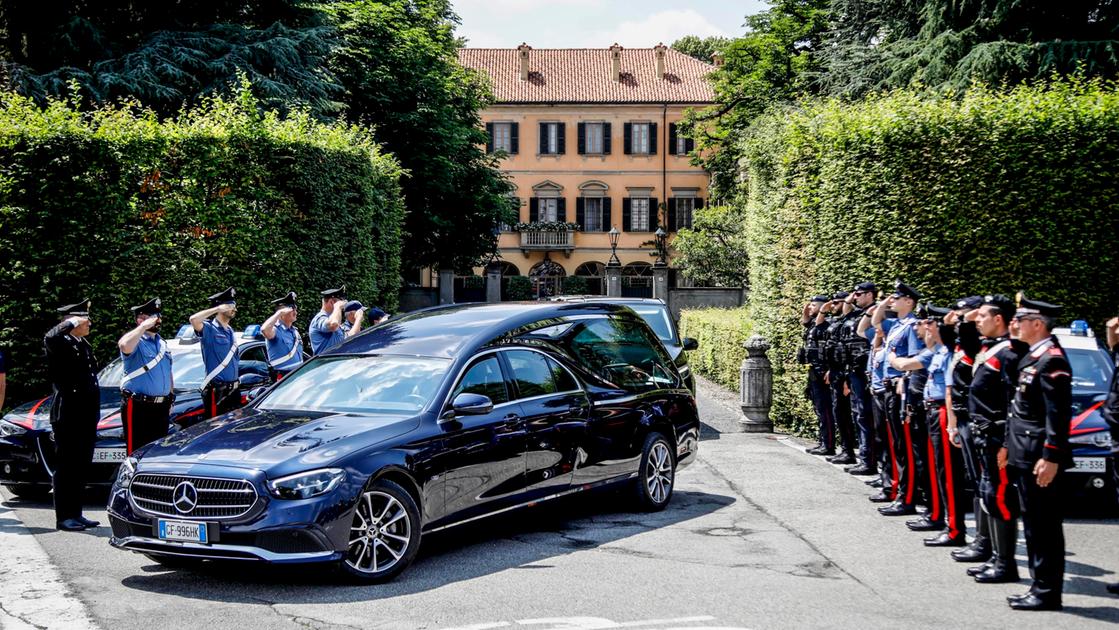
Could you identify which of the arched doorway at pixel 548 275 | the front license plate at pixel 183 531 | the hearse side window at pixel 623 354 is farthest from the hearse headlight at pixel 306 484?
the arched doorway at pixel 548 275

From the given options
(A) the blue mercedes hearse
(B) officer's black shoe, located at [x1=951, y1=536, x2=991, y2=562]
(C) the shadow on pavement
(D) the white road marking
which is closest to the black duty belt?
(D) the white road marking

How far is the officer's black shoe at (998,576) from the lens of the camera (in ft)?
25.5

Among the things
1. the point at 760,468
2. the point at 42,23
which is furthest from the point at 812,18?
the point at 760,468

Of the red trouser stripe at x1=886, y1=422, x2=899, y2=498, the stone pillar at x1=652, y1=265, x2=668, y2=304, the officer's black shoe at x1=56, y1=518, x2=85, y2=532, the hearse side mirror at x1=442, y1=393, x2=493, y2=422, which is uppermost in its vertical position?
the stone pillar at x1=652, y1=265, x2=668, y2=304

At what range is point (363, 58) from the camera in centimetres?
3850

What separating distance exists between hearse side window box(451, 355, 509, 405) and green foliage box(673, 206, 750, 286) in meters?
40.1

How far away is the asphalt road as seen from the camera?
685 centimetres

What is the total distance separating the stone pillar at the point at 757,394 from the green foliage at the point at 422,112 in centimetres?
2110

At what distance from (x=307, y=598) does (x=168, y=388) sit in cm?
411

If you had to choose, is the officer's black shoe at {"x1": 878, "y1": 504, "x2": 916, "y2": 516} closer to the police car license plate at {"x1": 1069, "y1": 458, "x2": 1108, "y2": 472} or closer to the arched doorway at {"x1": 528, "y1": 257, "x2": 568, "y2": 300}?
the police car license plate at {"x1": 1069, "y1": 458, "x2": 1108, "y2": 472}

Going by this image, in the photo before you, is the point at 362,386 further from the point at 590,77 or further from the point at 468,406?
the point at 590,77

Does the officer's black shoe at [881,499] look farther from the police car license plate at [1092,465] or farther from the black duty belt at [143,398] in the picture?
the black duty belt at [143,398]

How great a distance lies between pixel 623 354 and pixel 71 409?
194 inches

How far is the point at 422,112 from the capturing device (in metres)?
39.1
